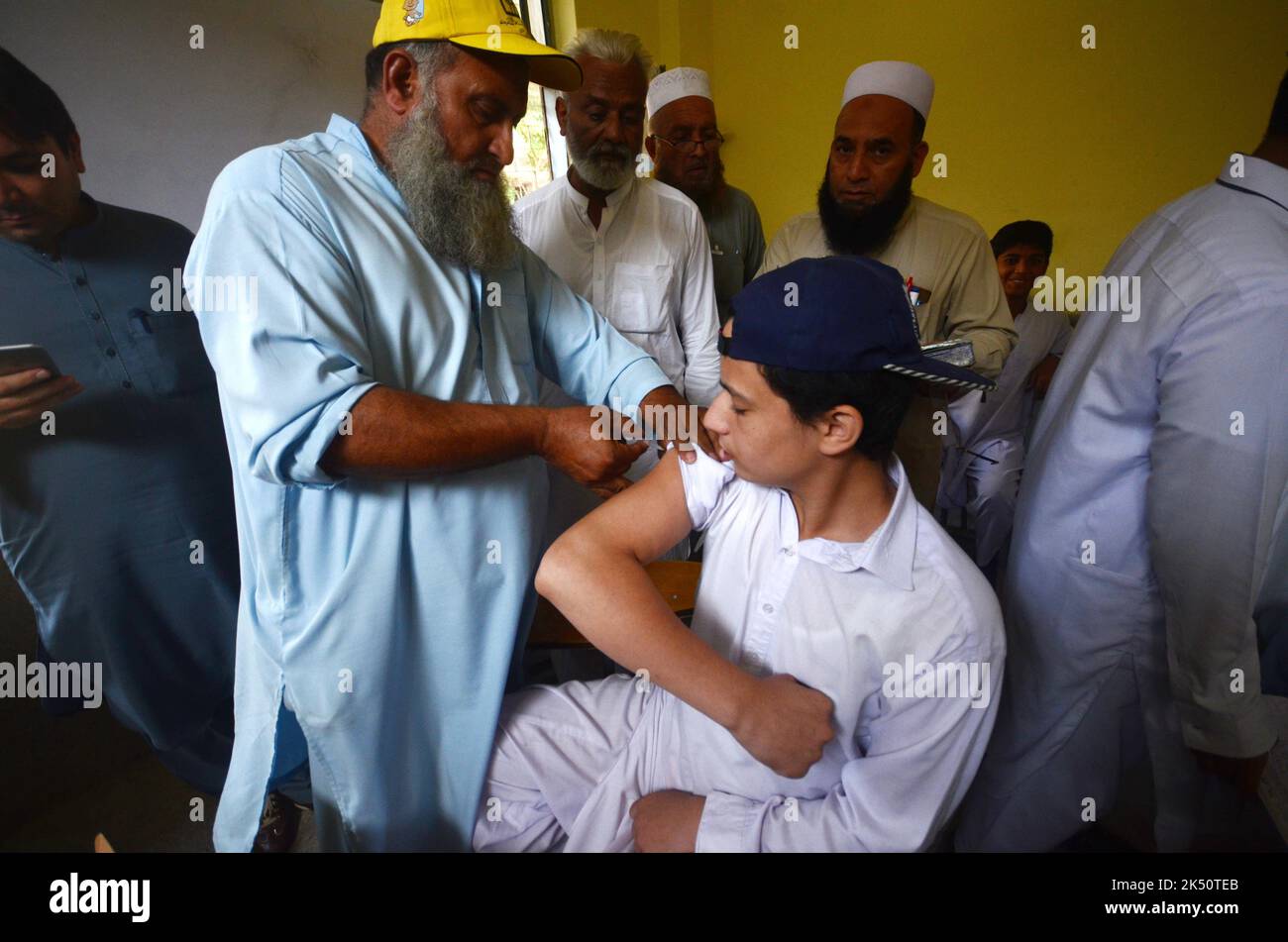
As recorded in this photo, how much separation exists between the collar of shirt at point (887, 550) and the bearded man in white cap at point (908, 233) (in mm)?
753

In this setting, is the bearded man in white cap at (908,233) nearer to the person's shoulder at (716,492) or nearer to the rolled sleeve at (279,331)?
the person's shoulder at (716,492)

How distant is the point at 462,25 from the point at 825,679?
1071mm

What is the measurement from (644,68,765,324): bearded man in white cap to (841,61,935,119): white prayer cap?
0.63 meters

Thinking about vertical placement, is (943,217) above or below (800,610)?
above

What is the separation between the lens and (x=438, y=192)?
94 centimetres

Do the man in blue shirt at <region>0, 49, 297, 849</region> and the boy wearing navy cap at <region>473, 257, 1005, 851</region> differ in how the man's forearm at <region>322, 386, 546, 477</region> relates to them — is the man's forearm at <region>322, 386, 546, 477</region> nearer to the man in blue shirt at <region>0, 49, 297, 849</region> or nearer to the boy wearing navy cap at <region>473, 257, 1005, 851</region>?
the boy wearing navy cap at <region>473, 257, 1005, 851</region>

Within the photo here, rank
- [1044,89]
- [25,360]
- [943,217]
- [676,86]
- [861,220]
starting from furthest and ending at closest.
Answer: [676,86] → [943,217] → [861,220] → [1044,89] → [25,360]

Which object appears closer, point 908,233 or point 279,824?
point 279,824

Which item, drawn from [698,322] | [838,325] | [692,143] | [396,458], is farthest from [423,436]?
[692,143]

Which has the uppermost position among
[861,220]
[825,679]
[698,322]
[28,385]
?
[861,220]

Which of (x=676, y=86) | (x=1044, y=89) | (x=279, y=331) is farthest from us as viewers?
(x=676, y=86)

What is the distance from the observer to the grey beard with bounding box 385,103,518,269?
937 millimetres

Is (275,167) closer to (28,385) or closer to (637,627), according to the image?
(28,385)
